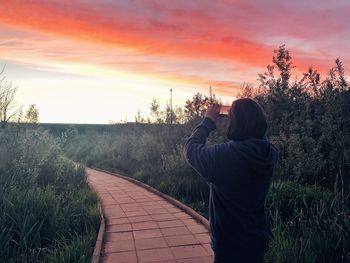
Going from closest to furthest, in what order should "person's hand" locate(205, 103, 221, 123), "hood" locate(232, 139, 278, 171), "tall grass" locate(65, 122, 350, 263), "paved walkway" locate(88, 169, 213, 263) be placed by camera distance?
"hood" locate(232, 139, 278, 171)
"person's hand" locate(205, 103, 221, 123)
"tall grass" locate(65, 122, 350, 263)
"paved walkway" locate(88, 169, 213, 263)

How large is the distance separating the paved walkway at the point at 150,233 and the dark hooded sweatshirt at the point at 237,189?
11.2ft

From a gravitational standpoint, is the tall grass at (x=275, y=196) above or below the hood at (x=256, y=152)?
below

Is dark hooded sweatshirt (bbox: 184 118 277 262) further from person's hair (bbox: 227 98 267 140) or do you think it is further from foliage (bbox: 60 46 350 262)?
foliage (bbox: 60 46 350 262)

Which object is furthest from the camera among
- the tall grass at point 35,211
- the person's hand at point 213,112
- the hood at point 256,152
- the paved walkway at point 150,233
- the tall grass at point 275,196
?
the paved walkway at point 150,233

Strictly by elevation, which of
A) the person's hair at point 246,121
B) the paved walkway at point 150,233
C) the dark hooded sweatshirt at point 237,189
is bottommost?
the paved walkway at point 150,233

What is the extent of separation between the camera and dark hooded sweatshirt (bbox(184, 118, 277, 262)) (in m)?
2.75

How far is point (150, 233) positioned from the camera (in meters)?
7.66

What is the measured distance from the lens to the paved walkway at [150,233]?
6340mm

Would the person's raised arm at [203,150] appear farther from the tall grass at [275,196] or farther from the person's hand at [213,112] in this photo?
the tall grass at [275,196]

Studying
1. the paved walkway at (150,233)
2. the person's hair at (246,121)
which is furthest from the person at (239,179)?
the paved walkway at (150,233)

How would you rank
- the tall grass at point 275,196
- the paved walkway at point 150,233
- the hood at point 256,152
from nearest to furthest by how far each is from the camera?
the hood at point 256,152, the tall grass at point 275,196, the paved walkway at point 150,233

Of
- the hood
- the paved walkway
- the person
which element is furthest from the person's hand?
the paved walkway

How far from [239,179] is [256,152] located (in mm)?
234

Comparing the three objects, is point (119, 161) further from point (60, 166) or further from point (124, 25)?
point (124, 25)
